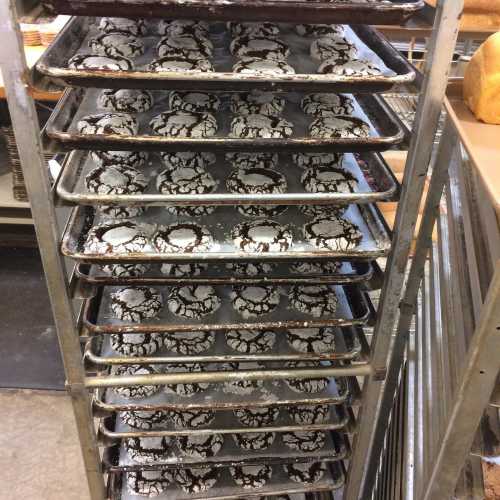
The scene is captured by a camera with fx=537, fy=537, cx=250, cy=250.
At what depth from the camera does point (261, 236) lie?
1.30 meters

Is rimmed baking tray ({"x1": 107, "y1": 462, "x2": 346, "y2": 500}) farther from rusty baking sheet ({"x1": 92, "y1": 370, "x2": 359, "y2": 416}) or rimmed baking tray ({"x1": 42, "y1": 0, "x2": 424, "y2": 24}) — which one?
rimmed baking tray ({"x1": 42, "y1": 0, "x2": 424, "y2": 24})

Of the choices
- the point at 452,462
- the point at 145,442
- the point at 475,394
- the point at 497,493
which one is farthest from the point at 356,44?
the point at 145,442

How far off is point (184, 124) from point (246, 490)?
1.21 m

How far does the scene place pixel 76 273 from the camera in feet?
4.39

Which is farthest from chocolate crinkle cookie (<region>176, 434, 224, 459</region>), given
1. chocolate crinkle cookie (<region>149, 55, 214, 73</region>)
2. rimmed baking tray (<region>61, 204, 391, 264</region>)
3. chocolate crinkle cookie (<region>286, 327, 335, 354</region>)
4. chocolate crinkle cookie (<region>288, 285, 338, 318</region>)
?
chocolate crinkle cookie (<region>149, 55, 214, 73</region>)

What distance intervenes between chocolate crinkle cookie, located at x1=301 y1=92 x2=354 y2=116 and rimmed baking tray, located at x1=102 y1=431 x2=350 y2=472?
1.04 m

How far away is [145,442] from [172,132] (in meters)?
1.02

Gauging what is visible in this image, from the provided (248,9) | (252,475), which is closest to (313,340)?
(252,475)

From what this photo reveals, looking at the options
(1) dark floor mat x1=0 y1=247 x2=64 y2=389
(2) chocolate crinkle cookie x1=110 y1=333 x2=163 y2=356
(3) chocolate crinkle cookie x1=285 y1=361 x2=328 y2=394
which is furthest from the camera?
(1) dark floor mat x1=0 y1=247 x2=64 y2=389

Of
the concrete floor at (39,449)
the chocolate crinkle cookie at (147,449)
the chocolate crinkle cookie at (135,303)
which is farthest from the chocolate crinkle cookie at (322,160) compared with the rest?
the concrete floor at (39,449)

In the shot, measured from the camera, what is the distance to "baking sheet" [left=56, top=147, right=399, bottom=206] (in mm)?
1134

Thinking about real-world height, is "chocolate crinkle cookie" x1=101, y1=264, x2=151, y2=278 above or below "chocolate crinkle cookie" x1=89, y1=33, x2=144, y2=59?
below

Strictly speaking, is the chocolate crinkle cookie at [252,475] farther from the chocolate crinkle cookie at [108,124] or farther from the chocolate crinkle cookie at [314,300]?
the chocolate crinkle cookie at [108,124]

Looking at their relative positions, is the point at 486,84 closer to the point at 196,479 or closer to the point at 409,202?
the point at 409,202
